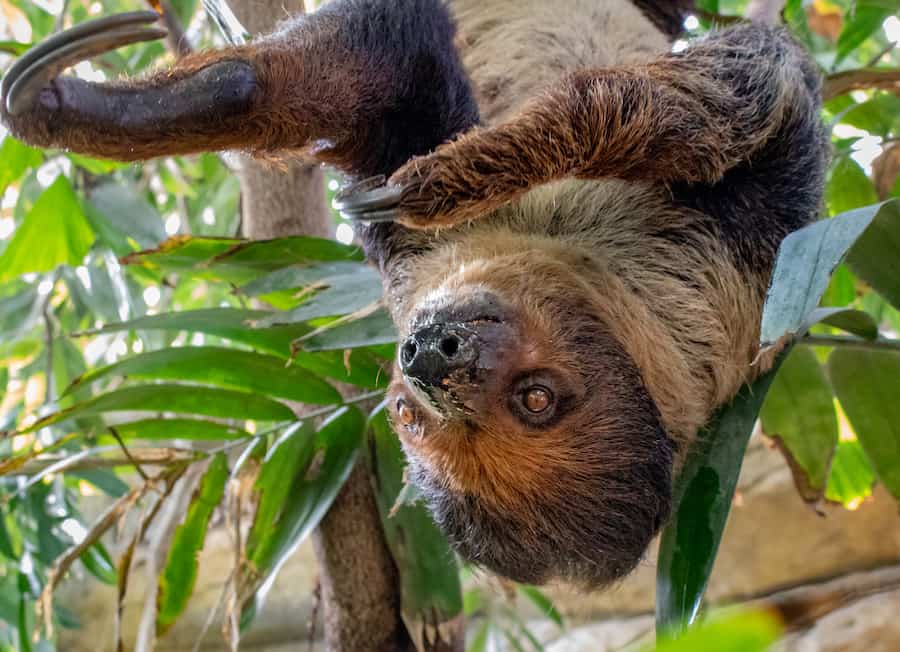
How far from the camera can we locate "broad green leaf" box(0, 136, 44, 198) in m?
2.96

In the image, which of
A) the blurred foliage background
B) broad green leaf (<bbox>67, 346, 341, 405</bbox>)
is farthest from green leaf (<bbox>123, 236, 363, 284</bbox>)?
broad green leaf (<bbox>67, 346, 341, 405</bbox>)

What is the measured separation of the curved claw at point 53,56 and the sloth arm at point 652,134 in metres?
0.67

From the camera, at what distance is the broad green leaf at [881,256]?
1.75m

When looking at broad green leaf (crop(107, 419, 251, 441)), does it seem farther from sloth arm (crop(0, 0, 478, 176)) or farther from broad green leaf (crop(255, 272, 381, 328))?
sloth arm (crop(0, 0, 478, 176))

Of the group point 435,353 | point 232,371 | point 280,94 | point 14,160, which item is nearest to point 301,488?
point 232,371

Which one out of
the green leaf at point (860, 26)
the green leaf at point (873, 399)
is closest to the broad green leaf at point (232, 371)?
the green leaf at point (873, 399)

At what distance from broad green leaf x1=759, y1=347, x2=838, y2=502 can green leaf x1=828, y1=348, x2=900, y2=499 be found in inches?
6.6

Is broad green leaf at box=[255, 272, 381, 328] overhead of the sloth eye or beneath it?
overhead

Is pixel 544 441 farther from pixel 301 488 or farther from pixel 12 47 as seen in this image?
pixel 12 47

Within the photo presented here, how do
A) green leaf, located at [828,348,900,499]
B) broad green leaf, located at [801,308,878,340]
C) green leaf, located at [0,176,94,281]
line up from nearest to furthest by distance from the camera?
1. broad green leaf, located at [801,308,878,340]
2. green leaf, located at [828,348,900,499]
3. green leaf, located at [0,176,94,281]

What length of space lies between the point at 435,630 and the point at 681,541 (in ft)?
2.86

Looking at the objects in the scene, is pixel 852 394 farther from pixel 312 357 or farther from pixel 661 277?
pixel 312 357

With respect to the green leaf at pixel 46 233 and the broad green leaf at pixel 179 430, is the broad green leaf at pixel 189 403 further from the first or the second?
the green leaf at pixel 46 233

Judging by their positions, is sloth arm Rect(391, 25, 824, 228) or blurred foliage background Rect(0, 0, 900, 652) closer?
sloth arm Rect(391, 25, 824, 228)
